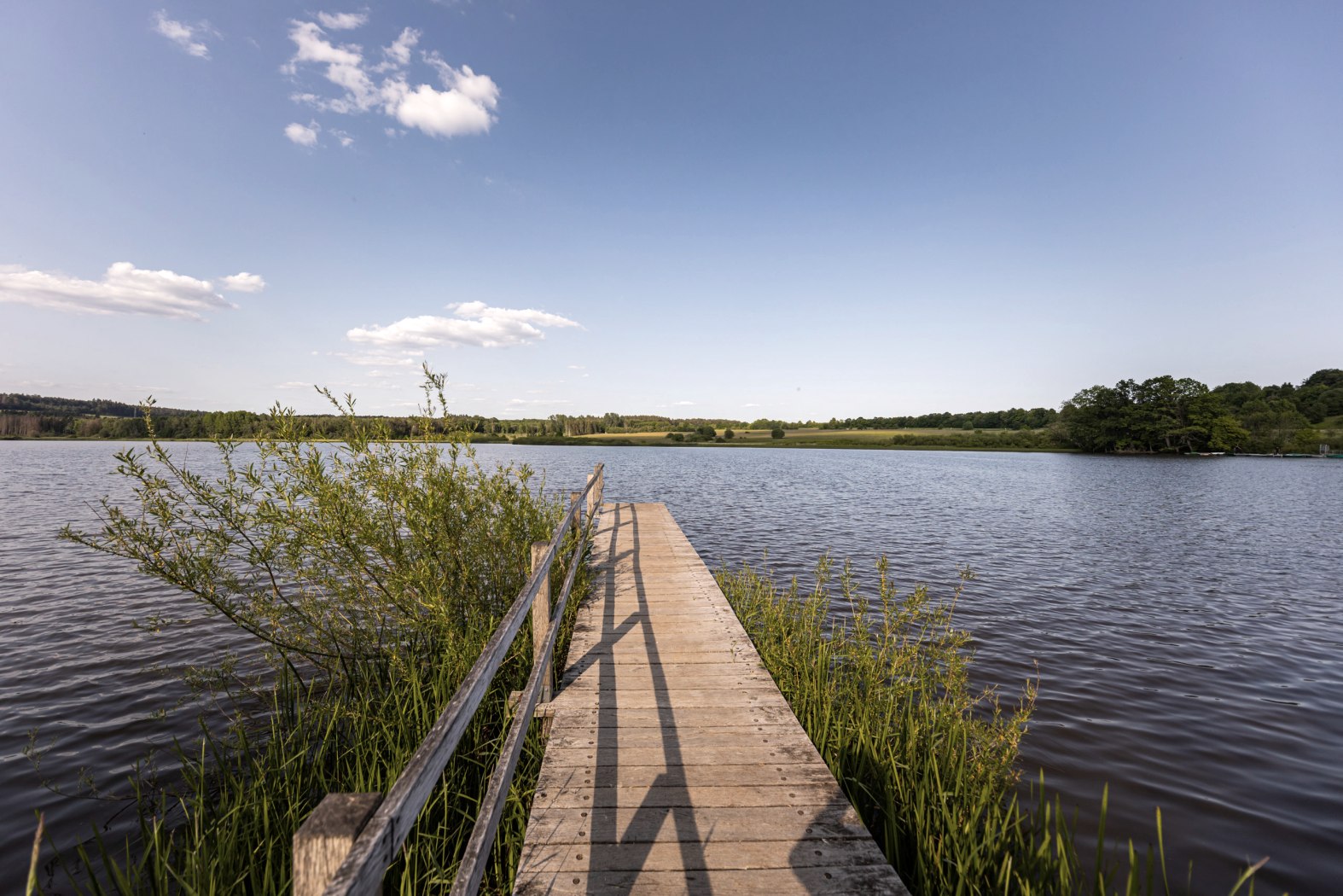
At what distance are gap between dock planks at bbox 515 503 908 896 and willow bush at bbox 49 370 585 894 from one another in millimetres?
519

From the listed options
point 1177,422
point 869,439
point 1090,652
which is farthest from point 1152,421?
point 1090,652

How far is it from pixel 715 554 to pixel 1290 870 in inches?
435

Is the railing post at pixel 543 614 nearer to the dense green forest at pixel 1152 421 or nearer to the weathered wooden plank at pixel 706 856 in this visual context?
the weathered wooden plank at pixel 706 856

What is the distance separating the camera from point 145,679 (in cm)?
727

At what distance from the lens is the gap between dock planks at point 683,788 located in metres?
3.04

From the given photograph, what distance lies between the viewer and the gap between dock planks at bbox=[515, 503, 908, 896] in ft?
9.96

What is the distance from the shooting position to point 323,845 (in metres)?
1.39

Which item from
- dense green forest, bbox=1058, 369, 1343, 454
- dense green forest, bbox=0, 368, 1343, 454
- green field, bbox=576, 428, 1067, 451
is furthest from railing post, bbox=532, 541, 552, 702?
green field, bbox=576, 428, 1067, 451

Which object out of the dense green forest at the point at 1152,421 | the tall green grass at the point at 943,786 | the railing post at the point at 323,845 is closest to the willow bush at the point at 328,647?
the railing post at the point at 323,845

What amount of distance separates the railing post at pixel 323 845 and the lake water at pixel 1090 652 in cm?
531

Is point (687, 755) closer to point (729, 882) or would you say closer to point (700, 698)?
point (700, 698)

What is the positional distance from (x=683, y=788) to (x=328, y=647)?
4624mm

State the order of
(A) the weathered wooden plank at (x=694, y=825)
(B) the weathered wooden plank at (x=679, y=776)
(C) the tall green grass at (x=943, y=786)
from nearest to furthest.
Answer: (A) the weathered wooden plank at (x=694, y=825) < (C) the tall green grass at (x=943, y=786) < (B) the weathered wooden plank at (x=679, y=776)

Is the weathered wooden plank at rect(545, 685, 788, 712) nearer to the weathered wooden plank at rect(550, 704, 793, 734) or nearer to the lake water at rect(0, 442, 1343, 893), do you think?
the weathered wooden plank at rect(550, 704, 793, 734)
